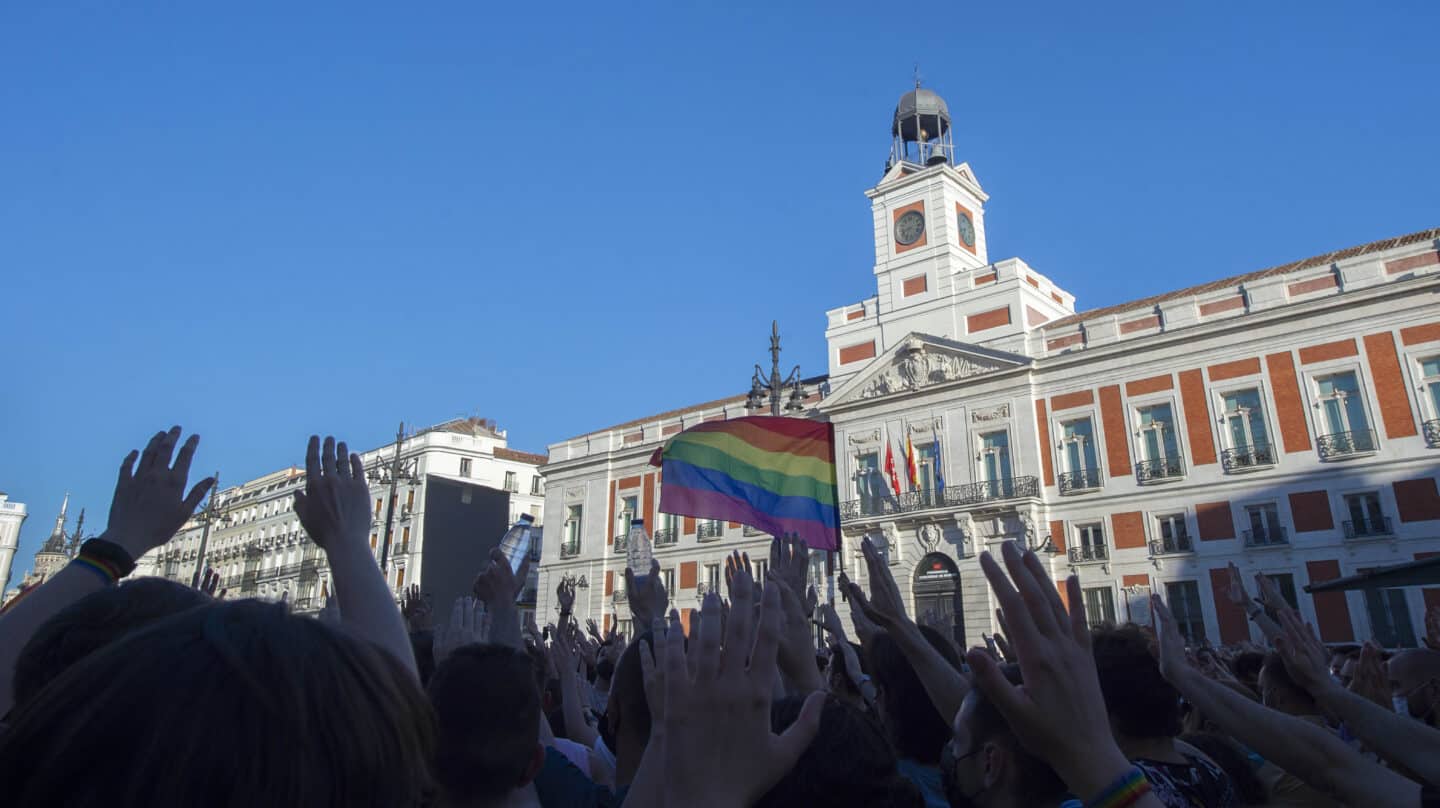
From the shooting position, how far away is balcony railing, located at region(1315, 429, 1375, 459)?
21.5 metres

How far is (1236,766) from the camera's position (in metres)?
3.39

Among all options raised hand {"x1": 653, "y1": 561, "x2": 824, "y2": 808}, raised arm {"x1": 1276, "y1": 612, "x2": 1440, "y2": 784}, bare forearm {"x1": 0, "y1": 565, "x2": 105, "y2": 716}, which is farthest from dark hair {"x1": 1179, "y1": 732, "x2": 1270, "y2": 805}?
bare forearm {"x1": 0, "y1": 565, "x2": 105, "y2": 716}

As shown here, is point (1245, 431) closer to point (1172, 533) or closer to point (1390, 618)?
point (1172, 533)

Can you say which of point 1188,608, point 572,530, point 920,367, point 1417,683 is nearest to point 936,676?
point 1417,683

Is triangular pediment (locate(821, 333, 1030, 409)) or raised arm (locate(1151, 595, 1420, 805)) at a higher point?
triangular pediment (locate(821, 333, 1030, 409))

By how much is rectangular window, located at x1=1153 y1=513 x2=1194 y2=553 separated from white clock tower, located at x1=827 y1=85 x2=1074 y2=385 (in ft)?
22.1

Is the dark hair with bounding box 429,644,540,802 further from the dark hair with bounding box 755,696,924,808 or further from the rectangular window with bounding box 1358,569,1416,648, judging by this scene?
the rectangular window with bounding box 1358,569,1416,648

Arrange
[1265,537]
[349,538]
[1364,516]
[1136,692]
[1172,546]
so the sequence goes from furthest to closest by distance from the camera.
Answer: [1172,546], [1265,537], [1364,516], [1136,692], [349,538]

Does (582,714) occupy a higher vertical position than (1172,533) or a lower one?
lower

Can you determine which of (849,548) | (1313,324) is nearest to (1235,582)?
(1313,324)

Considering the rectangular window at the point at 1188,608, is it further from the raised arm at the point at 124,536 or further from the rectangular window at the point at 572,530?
the raised arm at the point at 124,536

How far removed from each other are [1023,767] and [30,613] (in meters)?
2.53

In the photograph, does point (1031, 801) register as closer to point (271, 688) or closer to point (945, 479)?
point (271, 688)

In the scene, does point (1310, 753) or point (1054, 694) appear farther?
point (1310, 753)
